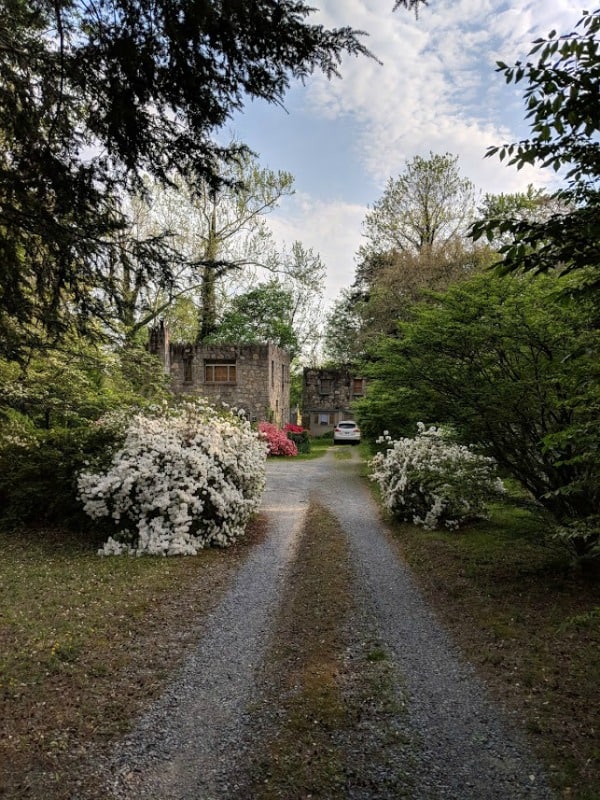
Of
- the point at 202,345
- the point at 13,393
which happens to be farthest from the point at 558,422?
the point at 202,345

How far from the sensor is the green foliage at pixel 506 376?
237 inches

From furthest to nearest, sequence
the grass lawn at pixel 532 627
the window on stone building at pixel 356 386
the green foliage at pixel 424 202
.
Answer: the window on stone building at pixel 356 386
the green foliage at pixel 424 202
the grass lawn at pixel 532 627

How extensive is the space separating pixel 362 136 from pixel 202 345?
23.0 meters

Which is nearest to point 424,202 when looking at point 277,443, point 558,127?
point 277,443

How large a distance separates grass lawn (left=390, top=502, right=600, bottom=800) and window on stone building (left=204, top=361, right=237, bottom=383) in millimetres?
20574

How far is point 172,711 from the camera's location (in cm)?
370

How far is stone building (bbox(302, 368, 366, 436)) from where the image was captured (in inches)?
1593

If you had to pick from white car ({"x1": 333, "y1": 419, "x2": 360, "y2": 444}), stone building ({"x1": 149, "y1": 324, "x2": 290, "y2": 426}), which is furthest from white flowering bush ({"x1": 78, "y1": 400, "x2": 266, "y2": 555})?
white car ({"x1": 333, "y1": 419, "x2": 360, "y2": 444})

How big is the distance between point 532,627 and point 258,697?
275cm

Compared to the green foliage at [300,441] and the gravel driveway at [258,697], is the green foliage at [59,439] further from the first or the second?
the green foliage at [300,441]

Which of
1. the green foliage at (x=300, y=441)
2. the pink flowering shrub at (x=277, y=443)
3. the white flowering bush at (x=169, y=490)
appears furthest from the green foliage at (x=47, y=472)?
the green foliage at (x=300, y=441)

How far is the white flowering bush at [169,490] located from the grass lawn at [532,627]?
10.0ft

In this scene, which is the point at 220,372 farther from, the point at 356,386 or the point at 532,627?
the point at 532,627

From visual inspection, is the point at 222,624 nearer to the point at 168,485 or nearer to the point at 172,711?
the point at 172,711
